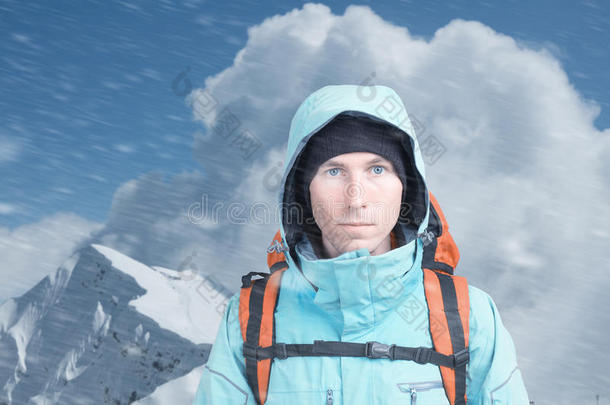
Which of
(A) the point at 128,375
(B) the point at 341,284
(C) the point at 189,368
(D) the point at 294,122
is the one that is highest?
(D) the point at 294,122

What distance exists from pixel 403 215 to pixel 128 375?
11.5 meters

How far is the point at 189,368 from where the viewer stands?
31.8ft

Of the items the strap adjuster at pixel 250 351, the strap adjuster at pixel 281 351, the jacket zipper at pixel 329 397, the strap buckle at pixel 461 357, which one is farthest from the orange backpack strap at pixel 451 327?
the strap adjuster at pixel 250 351

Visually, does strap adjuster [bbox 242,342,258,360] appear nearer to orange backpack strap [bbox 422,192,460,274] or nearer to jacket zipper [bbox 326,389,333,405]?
jacket zipper [bbox 326,389,333,405]

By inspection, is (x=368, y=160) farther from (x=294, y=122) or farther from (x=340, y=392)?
(x=340, y=392)

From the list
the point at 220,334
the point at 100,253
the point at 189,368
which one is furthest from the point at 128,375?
the point at 220,334

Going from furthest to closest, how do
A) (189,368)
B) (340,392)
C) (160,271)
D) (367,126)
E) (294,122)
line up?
(160,271) → (189,368) → (294,122) → (367,126) → (340,392)

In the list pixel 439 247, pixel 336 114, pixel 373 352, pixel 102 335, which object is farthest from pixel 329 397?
pixel 102 335

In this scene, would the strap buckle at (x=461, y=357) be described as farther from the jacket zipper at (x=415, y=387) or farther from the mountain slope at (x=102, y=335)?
the mountain slope at (x=102, y=335)

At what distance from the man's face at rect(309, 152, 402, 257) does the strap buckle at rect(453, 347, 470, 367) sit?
51 centimetres

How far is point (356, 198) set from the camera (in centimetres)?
182

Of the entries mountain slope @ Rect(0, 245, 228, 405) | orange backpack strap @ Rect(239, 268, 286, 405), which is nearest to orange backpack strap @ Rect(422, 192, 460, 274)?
orange backpack strap @ Rect(239, 268, 286, 405)

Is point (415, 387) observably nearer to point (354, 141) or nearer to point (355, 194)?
point (355, 194)

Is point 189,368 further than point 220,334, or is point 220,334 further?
point 189,368
